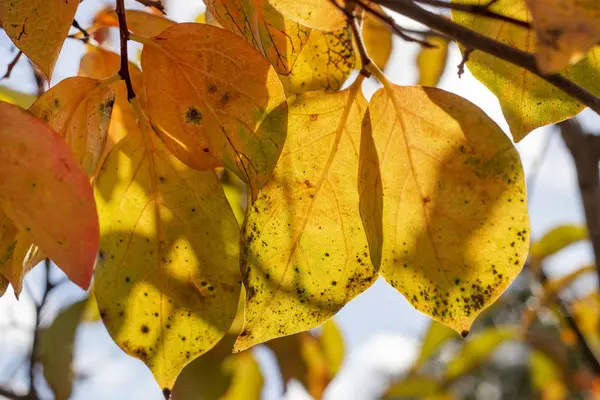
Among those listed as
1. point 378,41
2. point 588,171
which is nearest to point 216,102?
point 378,41

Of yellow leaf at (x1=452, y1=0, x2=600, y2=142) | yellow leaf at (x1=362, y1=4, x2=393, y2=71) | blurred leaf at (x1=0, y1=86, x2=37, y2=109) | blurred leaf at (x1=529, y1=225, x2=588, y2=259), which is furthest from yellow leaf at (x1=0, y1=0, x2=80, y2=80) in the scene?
blurred leaf at (x1=529, y1=225, x2=588, y2=259)

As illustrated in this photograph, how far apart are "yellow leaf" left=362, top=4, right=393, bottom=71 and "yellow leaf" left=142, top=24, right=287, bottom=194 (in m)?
0.33

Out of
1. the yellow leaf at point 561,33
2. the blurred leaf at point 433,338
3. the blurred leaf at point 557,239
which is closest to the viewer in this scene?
the yellow leaf at point 561,33

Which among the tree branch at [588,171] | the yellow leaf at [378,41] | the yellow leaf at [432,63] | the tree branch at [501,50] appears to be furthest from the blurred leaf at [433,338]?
the tree branch at [501,50]

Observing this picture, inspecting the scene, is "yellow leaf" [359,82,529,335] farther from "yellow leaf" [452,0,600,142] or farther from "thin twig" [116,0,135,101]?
"thin twig" [116,0,135,101]

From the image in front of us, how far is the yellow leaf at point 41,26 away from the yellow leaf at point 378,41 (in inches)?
14.9

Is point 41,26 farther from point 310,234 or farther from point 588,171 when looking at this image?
point 588,171

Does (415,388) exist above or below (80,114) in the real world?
below

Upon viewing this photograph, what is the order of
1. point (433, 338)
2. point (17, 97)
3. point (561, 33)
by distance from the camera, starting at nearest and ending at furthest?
point (561, 33) → point (17, 97) → point (433, 338)

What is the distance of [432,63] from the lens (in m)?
0.97

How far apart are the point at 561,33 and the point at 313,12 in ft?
0.55

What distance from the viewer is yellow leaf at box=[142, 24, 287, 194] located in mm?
421

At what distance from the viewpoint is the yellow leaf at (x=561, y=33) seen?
0.98 feet

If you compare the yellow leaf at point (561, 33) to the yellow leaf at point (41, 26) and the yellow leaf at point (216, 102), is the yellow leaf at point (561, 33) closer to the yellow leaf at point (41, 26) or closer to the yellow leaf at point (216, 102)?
the yellow leaf at point (216, 102)
